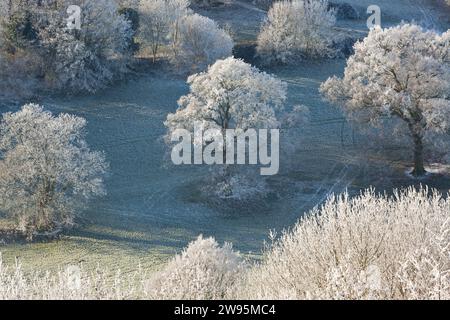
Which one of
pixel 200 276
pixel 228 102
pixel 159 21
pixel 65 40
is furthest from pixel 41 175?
pixel 159 21

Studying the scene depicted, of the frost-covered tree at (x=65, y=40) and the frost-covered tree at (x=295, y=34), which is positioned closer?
the frost-covered tree at (x=65, y=40)

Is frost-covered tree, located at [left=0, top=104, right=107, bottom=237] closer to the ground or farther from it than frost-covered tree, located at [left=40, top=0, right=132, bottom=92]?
closer to the ground

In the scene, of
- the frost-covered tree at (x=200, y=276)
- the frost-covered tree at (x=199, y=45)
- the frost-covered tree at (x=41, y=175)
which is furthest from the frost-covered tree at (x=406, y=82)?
the frost-covered tree at (x=200, y=276)

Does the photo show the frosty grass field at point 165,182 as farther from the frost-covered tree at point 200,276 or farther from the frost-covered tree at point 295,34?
the frost-covered tree at point 200,276

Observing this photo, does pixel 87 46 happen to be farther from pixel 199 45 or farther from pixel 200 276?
pixel 200 276

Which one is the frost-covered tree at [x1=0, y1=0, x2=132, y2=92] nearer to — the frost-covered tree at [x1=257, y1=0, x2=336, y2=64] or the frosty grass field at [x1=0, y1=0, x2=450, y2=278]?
the frosty grass field at [x1=0, y1=0, x2=450, y2=278]

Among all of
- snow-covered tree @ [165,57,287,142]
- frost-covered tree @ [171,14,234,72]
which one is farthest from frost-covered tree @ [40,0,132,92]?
snow-covered tree @ [165,57,287,142]
